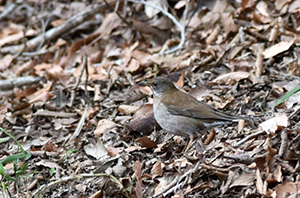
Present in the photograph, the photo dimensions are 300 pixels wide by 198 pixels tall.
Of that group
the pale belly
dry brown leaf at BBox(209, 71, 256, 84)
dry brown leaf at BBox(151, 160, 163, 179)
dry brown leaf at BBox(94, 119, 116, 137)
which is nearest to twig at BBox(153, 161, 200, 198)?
dry brown leaf at BBox(151, 160, 163, 179)

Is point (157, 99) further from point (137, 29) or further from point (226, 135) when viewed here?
point (137, 29)

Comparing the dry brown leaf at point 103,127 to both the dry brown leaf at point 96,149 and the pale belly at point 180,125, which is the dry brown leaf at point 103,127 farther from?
the pale belly at point 180,125

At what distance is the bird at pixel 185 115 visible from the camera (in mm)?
5758

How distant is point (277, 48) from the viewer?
7.39m

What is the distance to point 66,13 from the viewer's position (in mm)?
11094

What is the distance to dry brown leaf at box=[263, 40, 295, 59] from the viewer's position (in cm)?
730

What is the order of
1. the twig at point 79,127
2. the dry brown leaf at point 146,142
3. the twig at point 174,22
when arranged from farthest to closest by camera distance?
the twig at point 174,22
the twig at point 79,127
the dry brown leaf at point 146,142

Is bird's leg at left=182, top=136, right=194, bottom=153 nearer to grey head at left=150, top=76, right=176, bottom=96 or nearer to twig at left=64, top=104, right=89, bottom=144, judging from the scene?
grey head at left=150, top=76, right=176, bottom=96

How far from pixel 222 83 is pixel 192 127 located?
1.44 meters

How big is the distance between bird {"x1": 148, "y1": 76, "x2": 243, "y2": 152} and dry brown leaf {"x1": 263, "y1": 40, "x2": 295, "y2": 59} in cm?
191

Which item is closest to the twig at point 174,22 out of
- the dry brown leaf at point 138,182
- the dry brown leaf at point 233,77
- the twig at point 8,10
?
the dry brown leaf at point 233,77

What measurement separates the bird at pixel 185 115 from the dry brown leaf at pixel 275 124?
0.51 m

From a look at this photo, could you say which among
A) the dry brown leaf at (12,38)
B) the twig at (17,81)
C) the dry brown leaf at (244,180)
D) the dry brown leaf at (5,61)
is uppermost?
the dry brown leaf at (244,180)

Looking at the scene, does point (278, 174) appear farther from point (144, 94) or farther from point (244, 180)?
point (144, 94)
